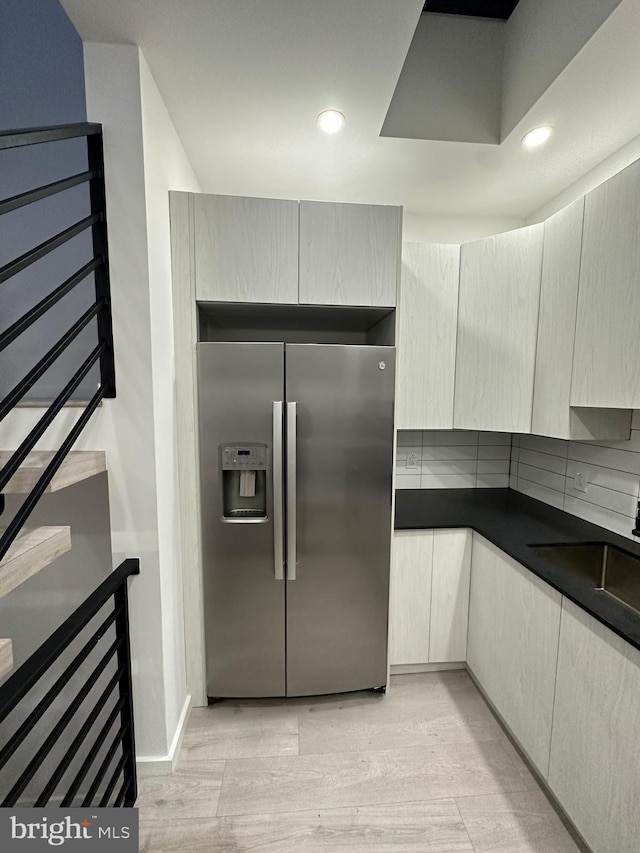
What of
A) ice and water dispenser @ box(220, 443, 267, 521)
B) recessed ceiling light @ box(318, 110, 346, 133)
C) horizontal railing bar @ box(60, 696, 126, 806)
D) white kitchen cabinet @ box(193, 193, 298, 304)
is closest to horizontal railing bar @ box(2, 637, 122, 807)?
horizontal railing bar @ box(60, 696, 126, 806)

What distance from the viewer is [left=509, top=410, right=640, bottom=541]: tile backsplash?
1.73 meters

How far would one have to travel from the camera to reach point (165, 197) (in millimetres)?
1524

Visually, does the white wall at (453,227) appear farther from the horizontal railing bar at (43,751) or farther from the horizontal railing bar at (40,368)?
the horizontal railing bar at (43,751)

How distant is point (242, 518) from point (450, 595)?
1177 millimetres

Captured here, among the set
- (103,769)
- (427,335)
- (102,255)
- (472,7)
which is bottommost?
(103,769)

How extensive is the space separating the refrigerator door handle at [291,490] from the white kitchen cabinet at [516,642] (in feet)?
3.09

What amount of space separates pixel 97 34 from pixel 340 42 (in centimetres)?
78

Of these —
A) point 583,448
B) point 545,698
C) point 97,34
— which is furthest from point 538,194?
point 545,698

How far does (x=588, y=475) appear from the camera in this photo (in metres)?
1.95

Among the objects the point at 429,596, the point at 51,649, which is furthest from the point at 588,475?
the point at 51,649

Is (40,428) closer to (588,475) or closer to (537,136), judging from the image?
(537,136)

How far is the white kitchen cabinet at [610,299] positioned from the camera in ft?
4.48

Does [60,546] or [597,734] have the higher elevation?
[60,546]

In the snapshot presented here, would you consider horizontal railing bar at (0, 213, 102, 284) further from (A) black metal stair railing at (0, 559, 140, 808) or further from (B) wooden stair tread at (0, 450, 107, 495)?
(A) black metal stair railing at (0, 559, 140, 808)
